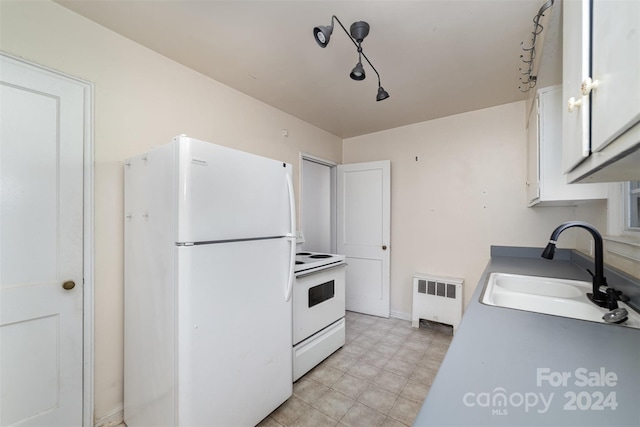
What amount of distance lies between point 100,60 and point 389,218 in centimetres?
313

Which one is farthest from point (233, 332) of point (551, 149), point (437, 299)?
point (437, 299)

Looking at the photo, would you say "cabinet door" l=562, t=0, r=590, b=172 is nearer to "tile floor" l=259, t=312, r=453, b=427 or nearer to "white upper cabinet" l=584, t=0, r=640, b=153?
"white upper cabinet" l=584, t=0, r=640, b=153

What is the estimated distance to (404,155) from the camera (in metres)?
3.50

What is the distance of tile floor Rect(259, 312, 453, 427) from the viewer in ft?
5.87

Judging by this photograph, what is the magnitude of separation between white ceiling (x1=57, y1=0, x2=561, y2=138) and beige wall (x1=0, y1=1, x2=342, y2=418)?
0.13 meters

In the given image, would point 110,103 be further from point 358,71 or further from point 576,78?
point 576,78

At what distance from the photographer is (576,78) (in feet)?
→ 2.70

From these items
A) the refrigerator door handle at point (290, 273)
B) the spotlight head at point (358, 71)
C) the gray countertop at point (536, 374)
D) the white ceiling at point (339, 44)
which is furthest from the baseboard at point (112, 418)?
the spotlight head at point (358, 71)

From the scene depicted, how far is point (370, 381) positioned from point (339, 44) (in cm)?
258

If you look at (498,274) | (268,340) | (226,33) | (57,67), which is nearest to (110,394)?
(268,340)

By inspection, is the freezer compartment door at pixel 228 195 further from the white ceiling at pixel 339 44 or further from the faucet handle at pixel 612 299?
the faucet handle at pixel 612 299

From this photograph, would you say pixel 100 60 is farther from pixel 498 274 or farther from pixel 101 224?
pixel 498 274

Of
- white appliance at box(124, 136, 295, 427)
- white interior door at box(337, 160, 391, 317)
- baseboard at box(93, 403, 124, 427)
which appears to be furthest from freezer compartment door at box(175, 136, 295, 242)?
white interior door at box(337, 160, 391, 317)

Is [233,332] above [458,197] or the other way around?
the other way around
